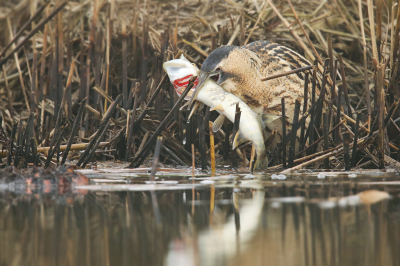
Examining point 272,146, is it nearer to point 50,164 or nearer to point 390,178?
point 390,178

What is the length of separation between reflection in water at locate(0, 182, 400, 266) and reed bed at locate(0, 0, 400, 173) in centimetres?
87

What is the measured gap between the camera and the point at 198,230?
2.01 metres

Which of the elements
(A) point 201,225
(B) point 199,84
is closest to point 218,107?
(B) point 199,84

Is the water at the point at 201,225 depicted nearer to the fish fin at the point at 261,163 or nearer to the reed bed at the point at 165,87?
the reed bed at the point at 165,87

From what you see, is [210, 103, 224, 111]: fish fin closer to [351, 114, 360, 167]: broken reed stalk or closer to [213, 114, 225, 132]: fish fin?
[213, 114, 225, 132]: fish fin

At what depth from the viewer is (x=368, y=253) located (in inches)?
66.9

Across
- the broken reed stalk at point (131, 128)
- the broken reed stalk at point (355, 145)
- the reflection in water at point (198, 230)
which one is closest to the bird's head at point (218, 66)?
the broken reed stalk at point (131, 128)

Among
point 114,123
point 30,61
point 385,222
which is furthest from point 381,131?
point 30,61

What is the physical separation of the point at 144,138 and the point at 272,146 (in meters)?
1.14

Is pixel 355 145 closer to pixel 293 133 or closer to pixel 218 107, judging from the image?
pixel 293 133

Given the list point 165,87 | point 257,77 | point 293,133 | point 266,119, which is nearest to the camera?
point 293,133

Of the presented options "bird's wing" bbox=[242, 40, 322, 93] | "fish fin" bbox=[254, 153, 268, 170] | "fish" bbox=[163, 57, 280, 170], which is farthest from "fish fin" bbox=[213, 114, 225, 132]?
"bird's wing" bbox=[242, 40, 322, 93]

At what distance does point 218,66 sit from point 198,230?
2.46 meters

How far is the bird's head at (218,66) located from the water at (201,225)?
4.48ft
